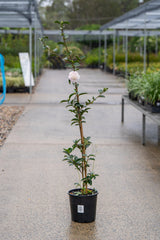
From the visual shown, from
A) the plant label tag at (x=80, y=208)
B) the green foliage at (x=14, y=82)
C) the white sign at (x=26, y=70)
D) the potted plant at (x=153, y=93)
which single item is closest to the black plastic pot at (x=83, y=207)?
the plant label tag at (x=80, y=208)

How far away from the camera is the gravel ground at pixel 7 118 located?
7044 millimetres

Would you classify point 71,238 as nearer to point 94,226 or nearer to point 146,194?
point 94,226

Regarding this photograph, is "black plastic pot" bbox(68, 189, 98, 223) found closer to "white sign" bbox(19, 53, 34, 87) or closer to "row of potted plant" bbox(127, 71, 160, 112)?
"row of potted plant" bbox(127, 71, 160, 112)

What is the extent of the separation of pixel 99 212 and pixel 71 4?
47961 mm

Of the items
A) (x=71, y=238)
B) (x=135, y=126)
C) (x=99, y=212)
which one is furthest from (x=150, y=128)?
(x=71, y=238)

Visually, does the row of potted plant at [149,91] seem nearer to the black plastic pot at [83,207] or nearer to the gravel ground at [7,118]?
the gravel ground at [7,118]

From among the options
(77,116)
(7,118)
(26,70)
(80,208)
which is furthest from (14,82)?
(80,208)

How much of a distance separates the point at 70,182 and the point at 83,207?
1.10 metres

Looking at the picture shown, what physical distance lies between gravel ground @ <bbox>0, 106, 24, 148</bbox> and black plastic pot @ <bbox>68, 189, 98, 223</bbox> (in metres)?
3.04

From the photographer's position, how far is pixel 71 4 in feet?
162

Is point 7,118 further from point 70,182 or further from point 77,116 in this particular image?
point 77,116

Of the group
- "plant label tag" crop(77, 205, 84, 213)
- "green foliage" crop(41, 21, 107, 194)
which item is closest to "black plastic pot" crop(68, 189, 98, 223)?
"plant label tag" crop(77, 205, 84, 213)

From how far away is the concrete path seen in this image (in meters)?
3.26

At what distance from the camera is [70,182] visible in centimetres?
446
